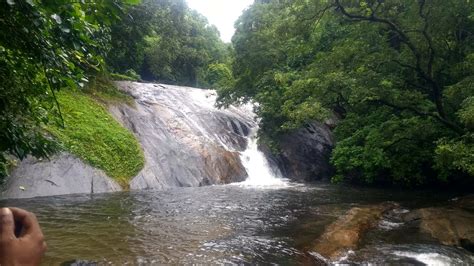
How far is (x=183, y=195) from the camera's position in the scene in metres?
13.7

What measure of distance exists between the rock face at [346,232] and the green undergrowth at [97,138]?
8.44 meters

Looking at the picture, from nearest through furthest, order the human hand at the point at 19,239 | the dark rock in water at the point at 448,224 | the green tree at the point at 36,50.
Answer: the human hand at the point at 19,239 < the green tree at the point at 36,50 < the dark rock in water at the point at 448,224

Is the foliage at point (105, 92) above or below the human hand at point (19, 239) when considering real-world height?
above

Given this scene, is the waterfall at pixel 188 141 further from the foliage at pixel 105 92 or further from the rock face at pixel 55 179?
the rock face at pixel 55 179

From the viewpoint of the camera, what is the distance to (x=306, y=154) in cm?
2117

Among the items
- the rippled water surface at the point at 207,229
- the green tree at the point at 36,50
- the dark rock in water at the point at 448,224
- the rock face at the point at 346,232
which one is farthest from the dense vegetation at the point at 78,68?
the dark rock in water at the point at 448,224

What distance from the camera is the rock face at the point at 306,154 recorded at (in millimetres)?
20766

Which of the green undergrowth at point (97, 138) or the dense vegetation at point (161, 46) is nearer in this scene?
the green undergrowth at point (97, 138)

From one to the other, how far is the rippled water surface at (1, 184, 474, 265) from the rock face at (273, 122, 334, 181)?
21.6 feet

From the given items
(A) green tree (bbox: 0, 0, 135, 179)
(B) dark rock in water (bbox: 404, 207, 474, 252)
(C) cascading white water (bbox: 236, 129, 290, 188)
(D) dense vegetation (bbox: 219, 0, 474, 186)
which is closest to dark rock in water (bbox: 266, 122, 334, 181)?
(C) cascading white water (bbox: 236, 129, 290, 188)

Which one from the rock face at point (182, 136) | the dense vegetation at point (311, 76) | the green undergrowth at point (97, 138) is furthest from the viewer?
the rock face at point (182, 136)

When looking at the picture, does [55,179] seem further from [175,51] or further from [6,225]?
[175,51]

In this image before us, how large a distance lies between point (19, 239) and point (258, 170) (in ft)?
61.4

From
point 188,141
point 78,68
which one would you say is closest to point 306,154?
point 188,141
